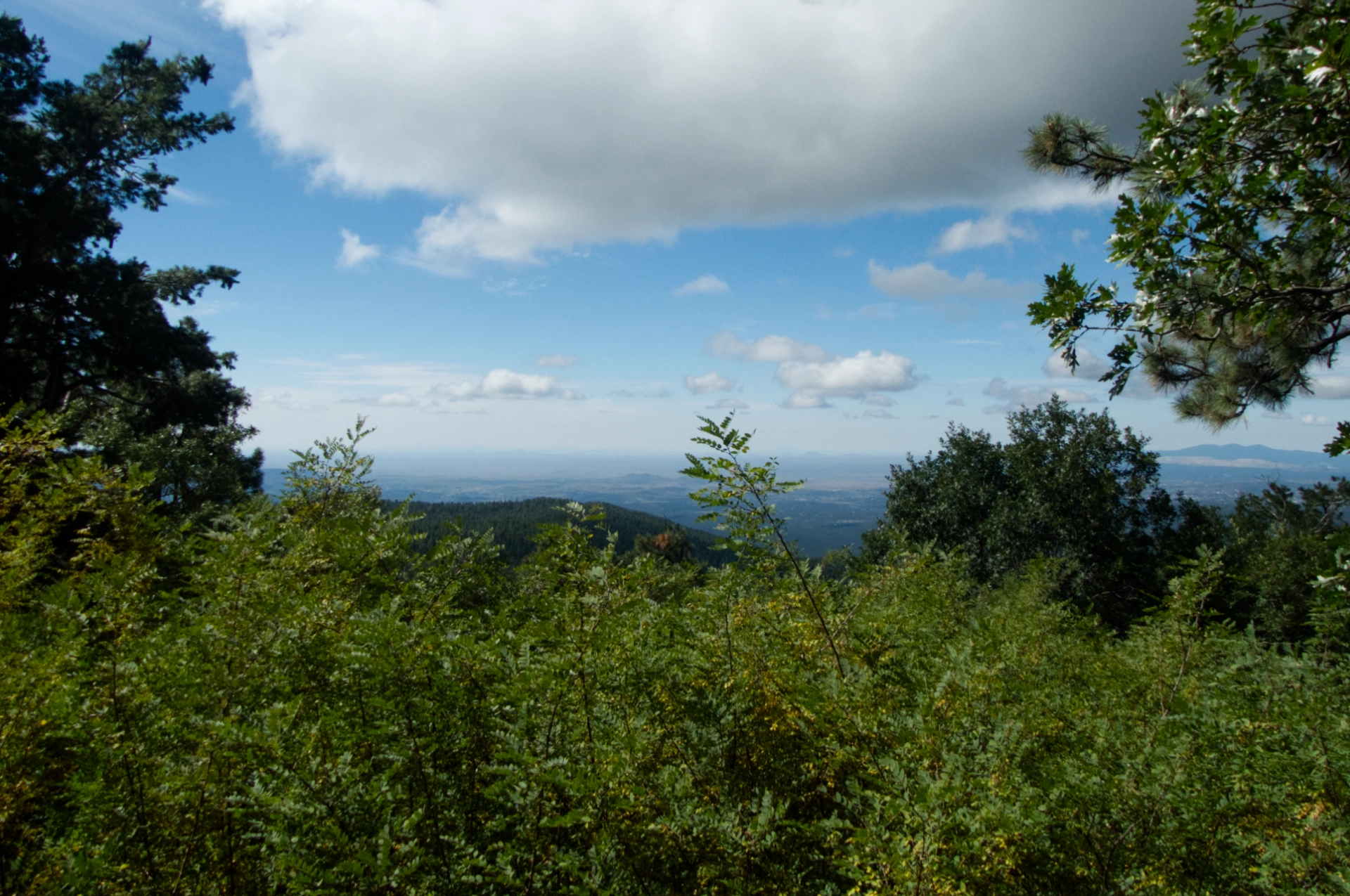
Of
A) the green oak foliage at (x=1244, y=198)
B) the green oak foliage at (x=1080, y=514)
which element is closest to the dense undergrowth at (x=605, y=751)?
the green oak foliage at (x=1244, y=198)

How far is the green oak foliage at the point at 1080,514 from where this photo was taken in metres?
21.2

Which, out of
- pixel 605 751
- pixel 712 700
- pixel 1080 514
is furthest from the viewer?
pixel 1080 514

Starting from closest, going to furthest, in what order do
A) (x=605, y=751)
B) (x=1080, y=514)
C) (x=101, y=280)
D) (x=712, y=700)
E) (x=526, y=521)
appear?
(x=605, y=751)
(x=712, y=700)
(x=101, y=280)
(x=1080, y=514)
(x=526, y=521)

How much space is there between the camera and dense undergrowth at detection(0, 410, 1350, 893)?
1767 mm

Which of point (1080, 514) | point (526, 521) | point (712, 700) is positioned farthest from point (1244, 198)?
point (526, 521)

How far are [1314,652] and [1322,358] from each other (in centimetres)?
225

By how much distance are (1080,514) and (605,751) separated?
25220 mm

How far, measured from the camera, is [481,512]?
311 feet

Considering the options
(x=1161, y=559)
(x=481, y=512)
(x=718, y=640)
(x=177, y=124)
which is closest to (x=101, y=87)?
(x=177, y=124)

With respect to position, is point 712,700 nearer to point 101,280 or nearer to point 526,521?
point 101,280

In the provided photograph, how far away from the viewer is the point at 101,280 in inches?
548

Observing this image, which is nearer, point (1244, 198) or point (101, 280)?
point (1244, 198)

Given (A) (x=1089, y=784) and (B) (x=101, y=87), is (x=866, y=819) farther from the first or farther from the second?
(B) (x=101, y=87)

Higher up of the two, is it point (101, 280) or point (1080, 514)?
point (101, 280)
